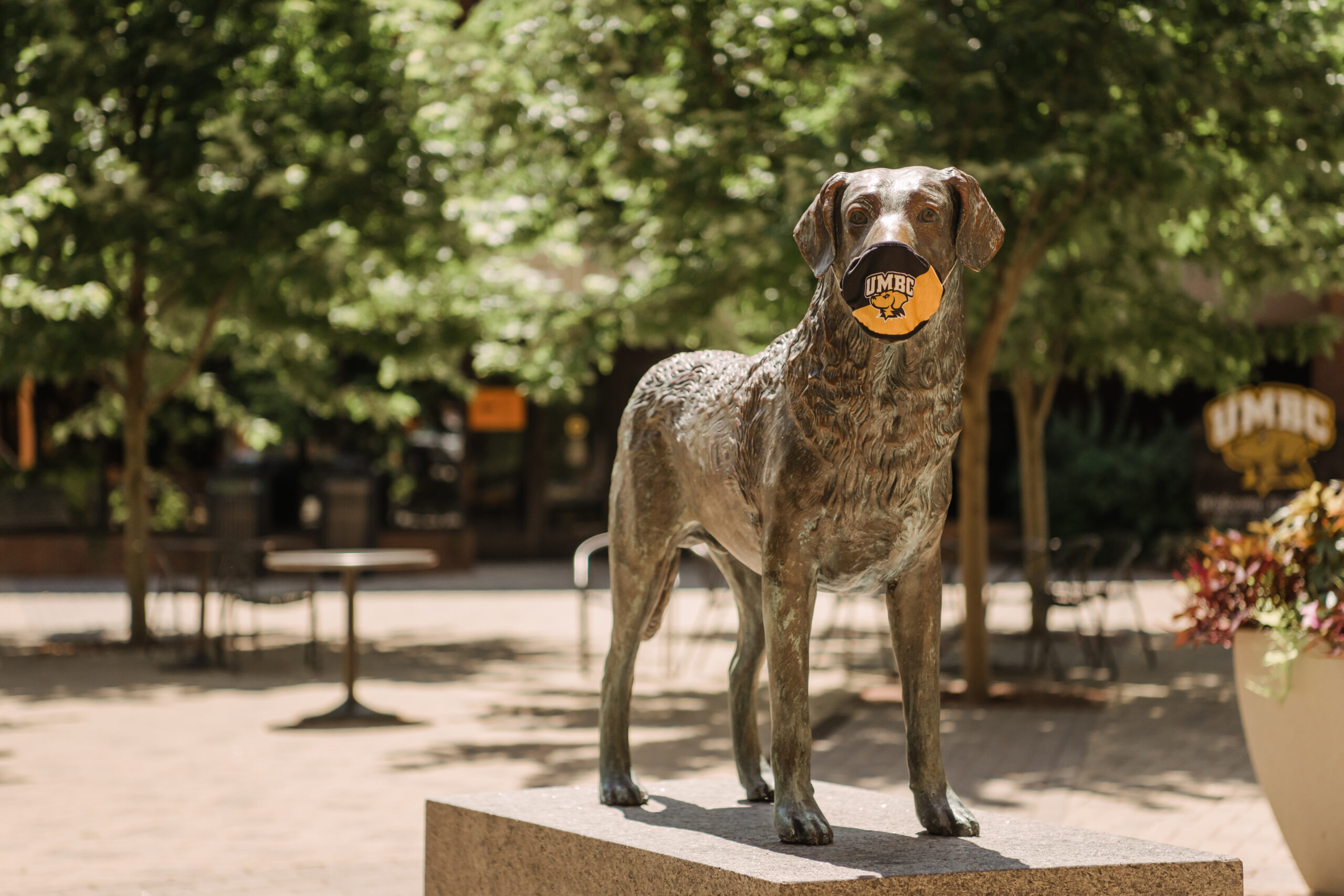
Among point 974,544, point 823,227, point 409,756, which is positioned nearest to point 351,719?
point 409,756

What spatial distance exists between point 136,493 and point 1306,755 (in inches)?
433

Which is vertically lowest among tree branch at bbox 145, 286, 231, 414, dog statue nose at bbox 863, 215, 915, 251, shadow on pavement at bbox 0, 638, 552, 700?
shadow on pavement at bbox 0, 638, 552, 700

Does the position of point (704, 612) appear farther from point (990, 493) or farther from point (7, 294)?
point (990, 493)

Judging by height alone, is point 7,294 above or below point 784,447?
above

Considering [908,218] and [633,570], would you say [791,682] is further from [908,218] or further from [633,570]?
[908,218]

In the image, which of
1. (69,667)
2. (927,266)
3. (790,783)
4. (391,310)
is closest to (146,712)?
(69,667)

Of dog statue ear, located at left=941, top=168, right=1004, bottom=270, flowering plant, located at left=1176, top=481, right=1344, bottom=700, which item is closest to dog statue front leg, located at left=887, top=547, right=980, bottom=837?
dog statue ear, located at left=941, top=168, right=1004, bottom=270

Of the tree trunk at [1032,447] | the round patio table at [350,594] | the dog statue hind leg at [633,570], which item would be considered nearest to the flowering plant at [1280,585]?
the dog statue hind leg at [633,570]

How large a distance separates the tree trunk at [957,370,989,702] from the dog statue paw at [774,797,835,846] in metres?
6.76

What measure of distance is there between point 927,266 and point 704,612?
1369cm

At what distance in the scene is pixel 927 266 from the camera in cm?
333

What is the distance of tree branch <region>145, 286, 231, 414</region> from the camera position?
13.0m

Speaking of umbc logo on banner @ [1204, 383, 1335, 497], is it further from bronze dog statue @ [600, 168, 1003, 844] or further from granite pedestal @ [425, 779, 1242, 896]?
bronze dog statue @ [600, 168, 1003, 844]

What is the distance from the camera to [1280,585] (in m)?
5.62
